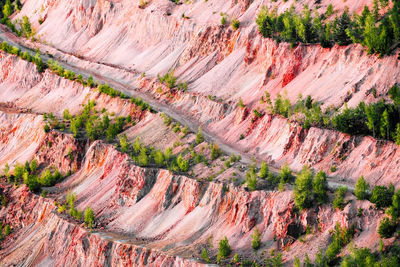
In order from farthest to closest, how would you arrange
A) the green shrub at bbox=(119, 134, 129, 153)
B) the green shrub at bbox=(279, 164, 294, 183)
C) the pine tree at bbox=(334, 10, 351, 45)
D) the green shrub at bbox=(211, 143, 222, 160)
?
1. the green shrub at bbox=(119, 134, 129, 153)
2. the pine tree at bbox=(334, 10, 351, 45)
3. the green shrub at bbox=(211, 143, 222, 160)
4. the green shrub at bbox=(279, 164, 294, 183)

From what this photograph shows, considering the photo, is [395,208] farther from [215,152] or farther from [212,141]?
[212,141]

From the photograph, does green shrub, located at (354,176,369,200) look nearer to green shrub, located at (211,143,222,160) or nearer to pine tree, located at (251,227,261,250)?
pine tree, located at (251,227,261,250)

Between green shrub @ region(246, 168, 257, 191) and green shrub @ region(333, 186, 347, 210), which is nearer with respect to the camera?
green shrub @ region(333, 186, 347, 210)

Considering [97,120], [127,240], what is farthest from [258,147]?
[97,120]

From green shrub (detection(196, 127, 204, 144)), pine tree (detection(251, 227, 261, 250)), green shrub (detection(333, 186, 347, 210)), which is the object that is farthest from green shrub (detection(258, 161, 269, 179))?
green shrub (detection(196, 127, 204, 144))

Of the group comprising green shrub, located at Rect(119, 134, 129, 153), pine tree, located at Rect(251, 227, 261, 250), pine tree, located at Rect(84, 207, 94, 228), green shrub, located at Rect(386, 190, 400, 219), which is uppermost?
green shrub, located at Rect(386, 190, 400, 219)

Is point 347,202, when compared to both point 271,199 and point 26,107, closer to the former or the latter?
point 271,199

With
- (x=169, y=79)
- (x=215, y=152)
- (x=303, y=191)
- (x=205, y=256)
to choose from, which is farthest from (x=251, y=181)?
(x=169, y=79)

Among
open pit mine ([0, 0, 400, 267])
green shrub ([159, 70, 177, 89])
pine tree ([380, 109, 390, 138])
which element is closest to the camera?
open pit mine ([0, 0, 400, 267])

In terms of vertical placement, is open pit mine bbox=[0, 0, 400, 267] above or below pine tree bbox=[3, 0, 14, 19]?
above
